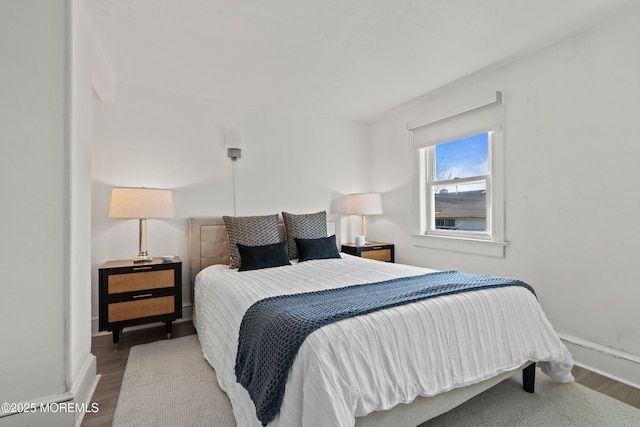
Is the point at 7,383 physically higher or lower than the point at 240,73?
lower

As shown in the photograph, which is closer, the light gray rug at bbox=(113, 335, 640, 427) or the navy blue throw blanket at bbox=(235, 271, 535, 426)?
the navy blue throw blanket at bbox=(235, 271, 535, 426)

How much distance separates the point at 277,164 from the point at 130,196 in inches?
68.2

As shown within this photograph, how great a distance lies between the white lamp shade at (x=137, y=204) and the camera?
9.30 ft

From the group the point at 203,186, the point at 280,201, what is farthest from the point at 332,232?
the point at 203,186

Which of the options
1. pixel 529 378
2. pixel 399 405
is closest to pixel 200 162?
pixel 399 405

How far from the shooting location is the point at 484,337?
5.66 feet

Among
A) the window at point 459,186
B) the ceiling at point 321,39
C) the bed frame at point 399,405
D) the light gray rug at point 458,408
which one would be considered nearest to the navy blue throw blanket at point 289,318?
the bed frame at point 399,405

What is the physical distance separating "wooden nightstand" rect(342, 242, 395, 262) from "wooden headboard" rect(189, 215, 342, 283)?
1.59 meters

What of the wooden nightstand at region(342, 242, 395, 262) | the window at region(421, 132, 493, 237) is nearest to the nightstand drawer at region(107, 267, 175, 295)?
the wooden nightstand at region(342, 242, 395, 262)

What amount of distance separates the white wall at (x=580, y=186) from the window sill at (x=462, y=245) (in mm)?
92

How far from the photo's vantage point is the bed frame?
4.62 ft

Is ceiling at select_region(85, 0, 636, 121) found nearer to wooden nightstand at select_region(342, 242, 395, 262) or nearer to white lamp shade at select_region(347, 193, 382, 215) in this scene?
white lamp shade at select_region(347, 193, 382, 215)

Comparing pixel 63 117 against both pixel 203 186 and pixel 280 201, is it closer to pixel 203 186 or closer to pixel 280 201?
pixel 203 186

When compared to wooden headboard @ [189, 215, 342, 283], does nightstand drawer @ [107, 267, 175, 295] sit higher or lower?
lower
